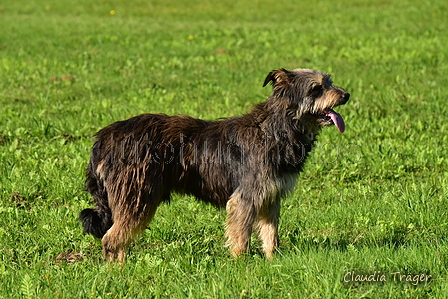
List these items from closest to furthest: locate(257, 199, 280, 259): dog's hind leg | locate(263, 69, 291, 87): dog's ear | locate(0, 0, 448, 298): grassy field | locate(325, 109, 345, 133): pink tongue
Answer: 1. locate(0, 0, 448, 298): grassy field
2. locate(325, 109, 345, 133): pink tongue
3. locate(263, 69, 291, 87): dog's ear
4. locate(257, 199, 280, 259): dog's hind leg

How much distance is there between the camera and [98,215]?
205 inches

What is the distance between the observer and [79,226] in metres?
6.00

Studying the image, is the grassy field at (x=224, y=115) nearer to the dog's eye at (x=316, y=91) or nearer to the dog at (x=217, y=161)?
the dog at (x=217, y=161)

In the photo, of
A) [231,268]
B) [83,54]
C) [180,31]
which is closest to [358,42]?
[180,31]

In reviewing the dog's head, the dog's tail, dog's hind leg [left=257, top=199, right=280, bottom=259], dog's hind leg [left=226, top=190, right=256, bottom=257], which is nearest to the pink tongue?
Answer: the dog's head

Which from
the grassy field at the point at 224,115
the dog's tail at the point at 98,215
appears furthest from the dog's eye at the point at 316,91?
the dog's tail at the point at 98,215

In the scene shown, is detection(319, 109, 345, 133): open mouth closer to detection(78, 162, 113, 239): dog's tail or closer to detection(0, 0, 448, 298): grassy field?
detection(0, 0, 448, 298): grassy field

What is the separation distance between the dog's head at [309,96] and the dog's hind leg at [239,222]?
90 cm

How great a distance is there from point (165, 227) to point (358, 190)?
254 cm

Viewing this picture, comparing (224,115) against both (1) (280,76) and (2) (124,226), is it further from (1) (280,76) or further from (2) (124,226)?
(2) (124,226)

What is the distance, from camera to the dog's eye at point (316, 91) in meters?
5.11

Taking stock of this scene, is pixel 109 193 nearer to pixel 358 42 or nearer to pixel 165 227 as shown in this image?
pixel 165 227

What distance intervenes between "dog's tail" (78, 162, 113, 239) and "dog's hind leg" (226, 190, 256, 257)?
1090 millimetres

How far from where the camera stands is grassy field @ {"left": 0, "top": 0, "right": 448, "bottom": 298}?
449 cm
